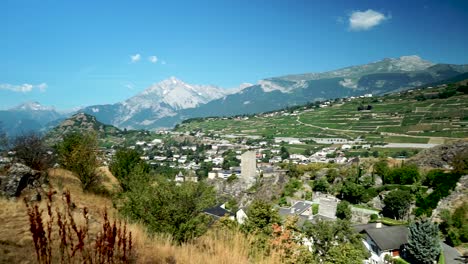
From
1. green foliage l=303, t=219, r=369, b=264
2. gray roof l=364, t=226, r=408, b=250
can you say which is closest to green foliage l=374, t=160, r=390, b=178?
gray roof l=364, t=226, r=408, b=250

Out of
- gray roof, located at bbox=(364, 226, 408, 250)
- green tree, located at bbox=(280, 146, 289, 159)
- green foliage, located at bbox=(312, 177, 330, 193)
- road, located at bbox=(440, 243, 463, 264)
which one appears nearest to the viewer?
road, located at bbox=(440, 243, 463, 264)

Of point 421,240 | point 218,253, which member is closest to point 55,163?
point 218,253

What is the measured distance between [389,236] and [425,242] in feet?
13.2

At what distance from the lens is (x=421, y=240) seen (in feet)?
80.1

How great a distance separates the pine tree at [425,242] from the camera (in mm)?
24078

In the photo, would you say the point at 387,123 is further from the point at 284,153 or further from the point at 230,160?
the point at 230,160

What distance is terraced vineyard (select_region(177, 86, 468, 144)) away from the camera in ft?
279

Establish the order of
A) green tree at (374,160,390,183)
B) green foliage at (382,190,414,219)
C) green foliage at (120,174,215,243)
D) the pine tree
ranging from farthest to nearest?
green tree at (374,160,390,183)
green foliage at (382,190,414,219)
the pine tree
green foliage at (120,174,215,243)

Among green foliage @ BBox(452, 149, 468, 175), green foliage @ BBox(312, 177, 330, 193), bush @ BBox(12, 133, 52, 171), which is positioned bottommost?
green foliage @ BBox(312, 177, 330, 193)

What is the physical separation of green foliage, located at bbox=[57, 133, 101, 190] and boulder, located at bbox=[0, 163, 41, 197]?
3453 mm

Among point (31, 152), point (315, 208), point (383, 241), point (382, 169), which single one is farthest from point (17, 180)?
point (382, 169)

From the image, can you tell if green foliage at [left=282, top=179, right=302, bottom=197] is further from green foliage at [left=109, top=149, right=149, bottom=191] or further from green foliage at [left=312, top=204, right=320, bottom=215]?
green foliage at [left=109, top=149, right=149, bottom=191]

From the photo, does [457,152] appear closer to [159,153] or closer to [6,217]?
[6,217]

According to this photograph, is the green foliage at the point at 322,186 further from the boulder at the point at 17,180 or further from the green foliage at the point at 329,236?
the boulder at the point at 17,180
